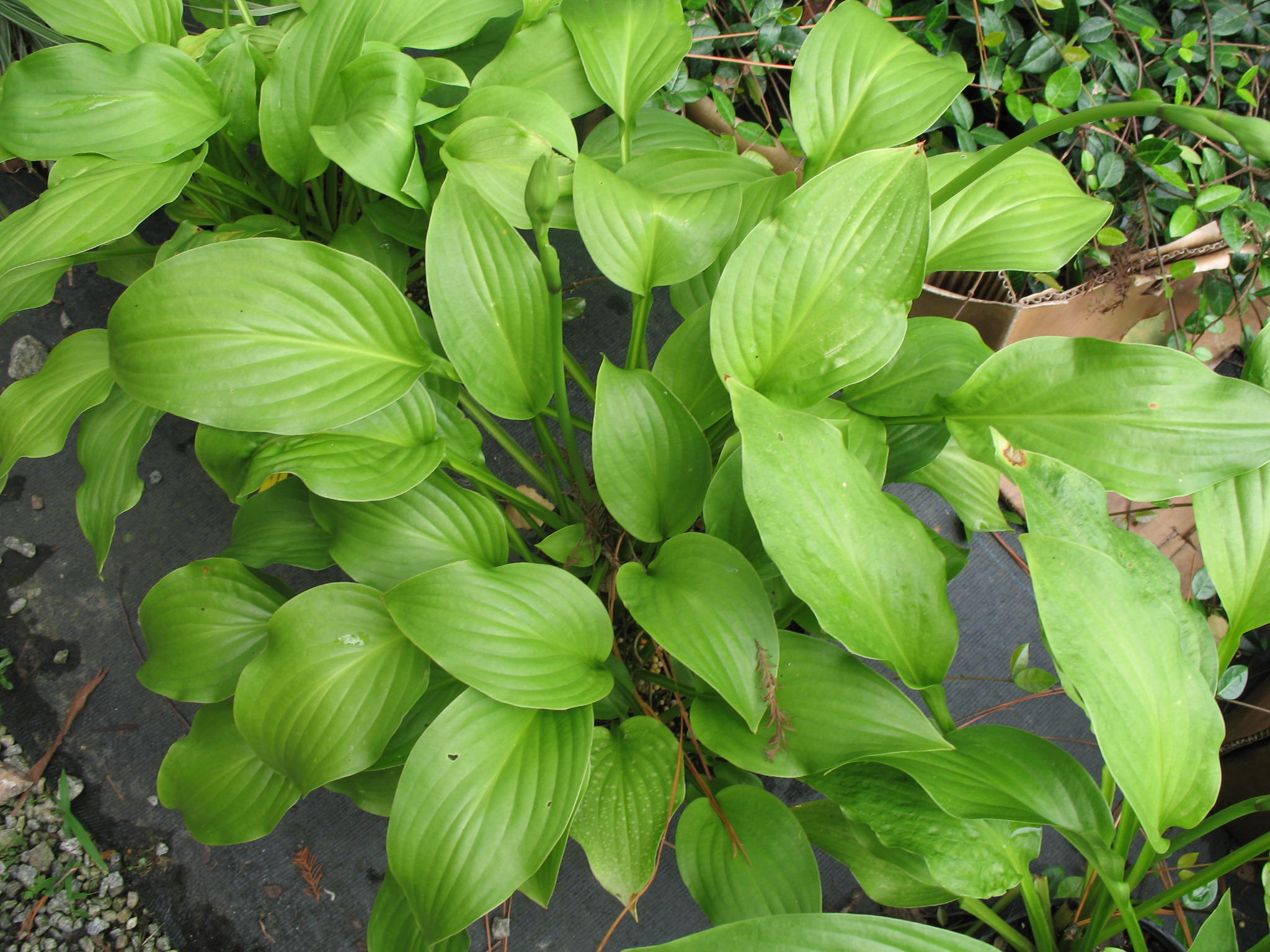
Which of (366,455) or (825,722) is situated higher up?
(366,455)

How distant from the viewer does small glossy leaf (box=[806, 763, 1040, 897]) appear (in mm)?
726

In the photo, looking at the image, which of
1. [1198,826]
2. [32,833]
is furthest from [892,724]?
[32,833]

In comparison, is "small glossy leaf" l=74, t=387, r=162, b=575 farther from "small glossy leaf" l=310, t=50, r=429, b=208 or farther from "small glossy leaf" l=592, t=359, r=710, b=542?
"small glossy leaf" l=592, t=359, r=710, b=542

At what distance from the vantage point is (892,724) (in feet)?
2.41

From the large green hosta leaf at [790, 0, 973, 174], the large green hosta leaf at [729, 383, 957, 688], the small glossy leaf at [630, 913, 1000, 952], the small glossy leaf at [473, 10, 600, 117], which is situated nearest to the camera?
the small glossy leaf at [630, 913, 1000, 952]

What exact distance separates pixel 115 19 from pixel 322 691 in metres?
0.99

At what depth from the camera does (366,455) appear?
842 millimetres

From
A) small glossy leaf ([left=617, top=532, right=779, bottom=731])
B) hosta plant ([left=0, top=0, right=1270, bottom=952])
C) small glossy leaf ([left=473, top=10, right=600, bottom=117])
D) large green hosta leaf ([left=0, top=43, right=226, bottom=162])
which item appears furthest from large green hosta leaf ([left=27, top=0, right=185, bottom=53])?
small glossy leaf ([left=617, top=532, right=779, bottom=731])

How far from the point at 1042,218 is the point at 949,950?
32.0 inches

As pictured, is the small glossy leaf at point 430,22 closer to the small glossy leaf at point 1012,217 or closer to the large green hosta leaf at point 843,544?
the small glossy leaf at point 1012,217

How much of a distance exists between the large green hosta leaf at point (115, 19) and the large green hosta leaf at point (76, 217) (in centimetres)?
21

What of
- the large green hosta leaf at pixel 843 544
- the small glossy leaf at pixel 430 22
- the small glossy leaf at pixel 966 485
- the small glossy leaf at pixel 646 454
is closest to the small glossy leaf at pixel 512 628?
the small glossy leaf at pixel 646 454

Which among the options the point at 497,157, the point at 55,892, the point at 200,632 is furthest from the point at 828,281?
the point at 55,892

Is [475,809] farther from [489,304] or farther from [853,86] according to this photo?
[853,86]
